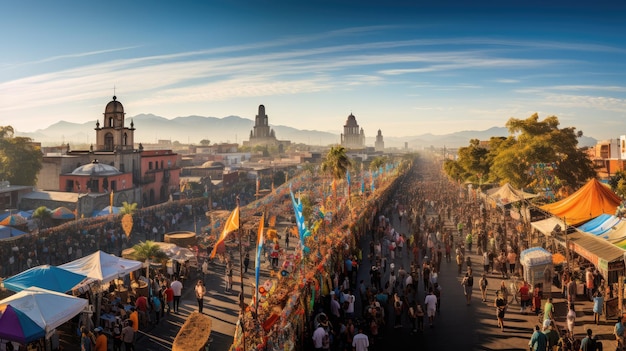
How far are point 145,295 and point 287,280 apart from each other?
16.6 feet

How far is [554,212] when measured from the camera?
21734 mm

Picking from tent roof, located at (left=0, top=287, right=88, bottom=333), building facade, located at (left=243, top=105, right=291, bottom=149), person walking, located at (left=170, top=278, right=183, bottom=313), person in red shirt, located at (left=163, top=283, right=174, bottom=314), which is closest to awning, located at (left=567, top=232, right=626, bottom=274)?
person walking, located at (left=170, top=278, right=183, bottom=313)

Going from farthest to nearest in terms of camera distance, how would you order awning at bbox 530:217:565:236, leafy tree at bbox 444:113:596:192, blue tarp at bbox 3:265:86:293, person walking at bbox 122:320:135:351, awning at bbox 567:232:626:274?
leafy tree at bbox 444:113:596:192 → awning at bbox 530:217:565:236 → awning at bbox 567:232:626:274 → blue tarp at bbox 3:265:86:293 → person walking at bbox 122:320:135:351

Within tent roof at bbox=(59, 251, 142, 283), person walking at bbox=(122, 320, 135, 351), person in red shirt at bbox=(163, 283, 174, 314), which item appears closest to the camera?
person walking at bbox=(122, 320, 135, 351)

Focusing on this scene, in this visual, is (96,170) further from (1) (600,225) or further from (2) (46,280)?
(1) (600,225)

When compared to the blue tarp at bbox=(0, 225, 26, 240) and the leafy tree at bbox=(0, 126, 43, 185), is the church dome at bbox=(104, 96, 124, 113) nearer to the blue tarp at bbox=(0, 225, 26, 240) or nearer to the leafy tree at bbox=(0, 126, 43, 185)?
the leafy tree at bbox=(0, 126, 43, 185)

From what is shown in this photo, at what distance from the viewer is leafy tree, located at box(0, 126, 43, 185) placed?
39.0 m

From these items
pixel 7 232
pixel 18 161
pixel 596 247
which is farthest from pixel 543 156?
pixel 18 161

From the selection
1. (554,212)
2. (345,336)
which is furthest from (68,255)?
(554,212)

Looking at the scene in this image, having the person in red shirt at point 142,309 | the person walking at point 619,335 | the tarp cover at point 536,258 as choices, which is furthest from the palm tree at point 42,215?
the person walking at point 619,335

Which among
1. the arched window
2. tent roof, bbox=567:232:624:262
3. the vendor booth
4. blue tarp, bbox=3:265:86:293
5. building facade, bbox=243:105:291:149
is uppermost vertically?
building facade, bbox=243:105:291:149

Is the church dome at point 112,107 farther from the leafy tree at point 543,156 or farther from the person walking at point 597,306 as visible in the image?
the person walking at point 597,306

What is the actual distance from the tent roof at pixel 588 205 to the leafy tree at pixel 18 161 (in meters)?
40.7

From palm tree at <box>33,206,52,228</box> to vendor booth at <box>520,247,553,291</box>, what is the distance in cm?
2731
